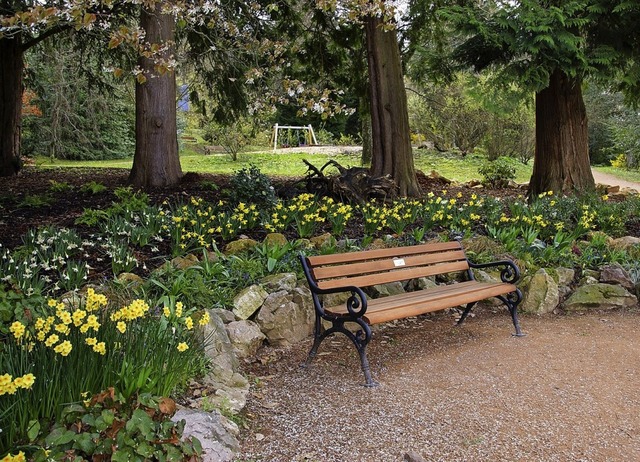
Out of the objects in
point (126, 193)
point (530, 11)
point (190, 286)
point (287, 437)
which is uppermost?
point (530, 11)

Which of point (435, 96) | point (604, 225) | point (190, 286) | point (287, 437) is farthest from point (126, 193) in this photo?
point (435, 96)

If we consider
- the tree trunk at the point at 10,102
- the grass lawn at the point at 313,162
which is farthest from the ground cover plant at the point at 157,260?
the grass lawn at the point at 313,162

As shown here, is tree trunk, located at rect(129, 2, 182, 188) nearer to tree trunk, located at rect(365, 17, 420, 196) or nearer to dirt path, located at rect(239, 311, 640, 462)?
tree trunk, located at rect(365, 17, 420, 196)

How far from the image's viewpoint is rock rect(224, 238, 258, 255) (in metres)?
5.03

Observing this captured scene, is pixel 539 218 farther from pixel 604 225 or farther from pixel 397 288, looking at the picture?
pixel 397 288

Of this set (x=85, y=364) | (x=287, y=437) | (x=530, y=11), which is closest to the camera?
(x=85, y=364)

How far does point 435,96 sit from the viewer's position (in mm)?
19219

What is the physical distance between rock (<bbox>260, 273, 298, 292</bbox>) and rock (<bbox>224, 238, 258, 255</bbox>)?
0.62 metres

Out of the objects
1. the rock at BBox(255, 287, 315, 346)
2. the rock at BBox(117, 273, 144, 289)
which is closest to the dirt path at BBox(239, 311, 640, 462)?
the rock at BBox(255, 287, 315, 346)

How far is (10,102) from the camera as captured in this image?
11.9m

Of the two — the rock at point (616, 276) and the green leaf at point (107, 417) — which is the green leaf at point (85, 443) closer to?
the green leaf at point (107, 417)

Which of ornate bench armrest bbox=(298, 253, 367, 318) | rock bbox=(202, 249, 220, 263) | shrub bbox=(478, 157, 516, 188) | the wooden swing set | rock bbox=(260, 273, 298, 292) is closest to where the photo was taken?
ornate bench armrest bbox=(298, 253, 367, 318)

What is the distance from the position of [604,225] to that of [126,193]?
580 centimetres

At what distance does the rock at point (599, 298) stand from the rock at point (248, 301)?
2.98 m
